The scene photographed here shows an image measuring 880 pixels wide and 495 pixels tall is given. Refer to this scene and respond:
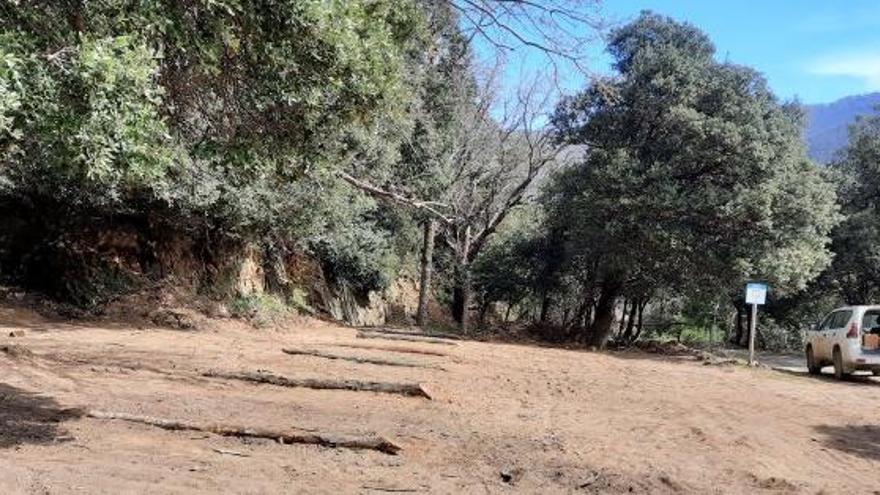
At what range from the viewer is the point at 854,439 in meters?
9.13

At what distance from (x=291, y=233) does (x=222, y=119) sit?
38.9ft

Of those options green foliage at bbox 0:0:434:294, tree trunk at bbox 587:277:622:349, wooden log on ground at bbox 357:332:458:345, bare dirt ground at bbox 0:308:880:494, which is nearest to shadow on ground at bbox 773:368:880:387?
bare dirt ground at bbox 0:308:880:494

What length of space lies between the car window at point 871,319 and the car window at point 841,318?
303 mm

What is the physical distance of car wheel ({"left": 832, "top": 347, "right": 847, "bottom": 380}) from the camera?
52.2ft

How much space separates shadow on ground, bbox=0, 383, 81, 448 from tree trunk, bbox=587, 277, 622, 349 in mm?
16583

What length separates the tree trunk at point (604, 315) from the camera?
22603 millimetres

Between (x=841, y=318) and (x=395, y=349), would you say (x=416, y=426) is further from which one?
(x=841, y=318)

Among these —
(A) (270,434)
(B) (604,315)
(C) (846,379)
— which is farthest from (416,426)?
(B) (604,315)

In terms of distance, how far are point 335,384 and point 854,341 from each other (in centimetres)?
1096

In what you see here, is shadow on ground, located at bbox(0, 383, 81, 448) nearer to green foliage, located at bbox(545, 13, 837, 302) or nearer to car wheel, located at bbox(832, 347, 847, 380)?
green foliage, located at bbox(545, 13, 837, 302)

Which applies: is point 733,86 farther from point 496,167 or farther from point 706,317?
point 706,317

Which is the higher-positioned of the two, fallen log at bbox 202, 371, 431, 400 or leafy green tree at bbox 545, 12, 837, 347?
leafy green tree at bbox 545, 12, 837, 347

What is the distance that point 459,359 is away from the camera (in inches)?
547

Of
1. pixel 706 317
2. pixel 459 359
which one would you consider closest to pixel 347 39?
pixel 459 359
